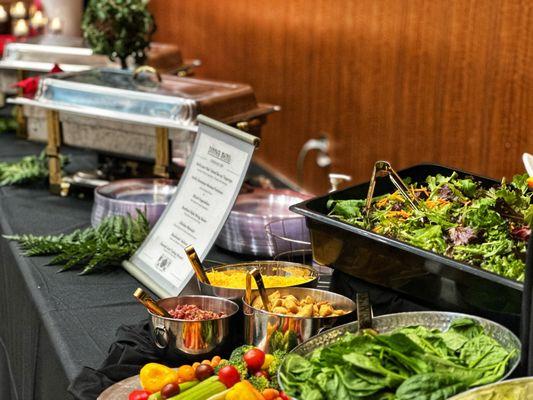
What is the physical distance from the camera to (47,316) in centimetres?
186

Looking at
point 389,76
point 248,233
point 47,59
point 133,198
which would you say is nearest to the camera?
point 248,233

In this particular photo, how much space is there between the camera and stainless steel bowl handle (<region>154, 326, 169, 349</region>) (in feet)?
5.12

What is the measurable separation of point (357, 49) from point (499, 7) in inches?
34.9

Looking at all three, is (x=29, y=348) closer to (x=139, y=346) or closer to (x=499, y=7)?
(x=139, y=346)

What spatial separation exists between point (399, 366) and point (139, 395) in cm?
42

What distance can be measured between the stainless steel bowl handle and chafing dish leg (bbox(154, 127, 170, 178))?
1059 millimetres

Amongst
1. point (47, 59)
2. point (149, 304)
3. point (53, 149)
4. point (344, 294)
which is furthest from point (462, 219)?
point (47, 59)

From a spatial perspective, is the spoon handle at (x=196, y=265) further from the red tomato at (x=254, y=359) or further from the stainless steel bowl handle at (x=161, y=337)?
the red tomato at (x=254, y=359)

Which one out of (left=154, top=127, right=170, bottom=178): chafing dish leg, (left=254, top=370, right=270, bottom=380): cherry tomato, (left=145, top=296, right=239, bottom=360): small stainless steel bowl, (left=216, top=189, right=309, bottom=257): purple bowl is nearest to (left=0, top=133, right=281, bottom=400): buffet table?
(left=216, top=189, right=309, bottom=257): purple bowl

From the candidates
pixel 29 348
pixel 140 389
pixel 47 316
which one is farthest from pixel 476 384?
pixel 29 348

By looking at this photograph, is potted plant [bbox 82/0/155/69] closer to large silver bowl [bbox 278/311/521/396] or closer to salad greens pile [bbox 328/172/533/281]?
salad greens pile [bbox 328/172/533/281]

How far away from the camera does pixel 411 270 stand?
1465mm

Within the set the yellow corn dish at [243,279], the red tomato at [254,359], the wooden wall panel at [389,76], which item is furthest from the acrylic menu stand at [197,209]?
the wooden wall panel at [389,76]

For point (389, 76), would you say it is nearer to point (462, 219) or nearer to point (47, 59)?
point (47, 59)
